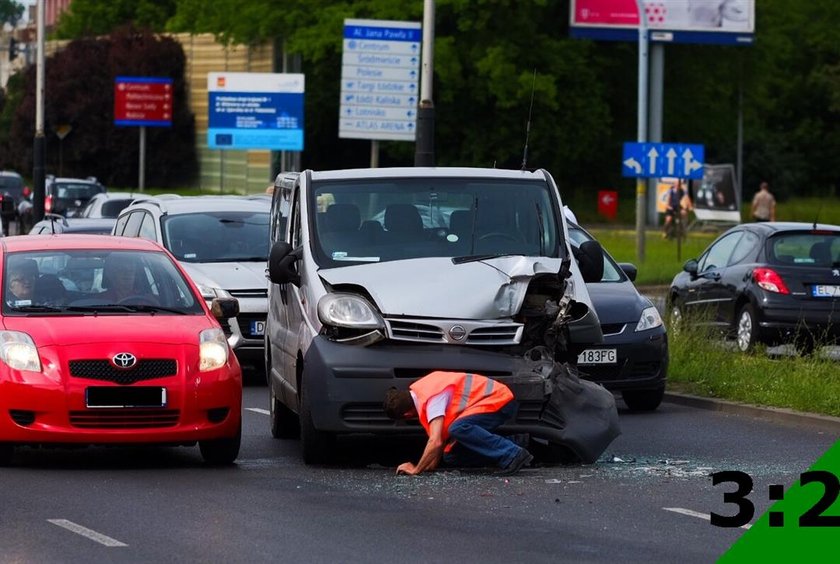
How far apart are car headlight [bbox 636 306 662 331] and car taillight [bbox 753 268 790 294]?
5.22 m

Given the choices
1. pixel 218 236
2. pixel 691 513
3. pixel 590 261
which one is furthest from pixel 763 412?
pixel 218 236

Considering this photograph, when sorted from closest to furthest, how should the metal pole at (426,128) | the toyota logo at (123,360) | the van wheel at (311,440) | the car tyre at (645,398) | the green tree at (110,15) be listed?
the toyota logo at (123,360) → the van wheel at (311,440) → the car tyre at (645,398) → the metal pole at (426,128) → the green tree at (110,15)

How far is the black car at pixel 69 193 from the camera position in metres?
48.8

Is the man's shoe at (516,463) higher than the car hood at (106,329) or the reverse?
the reverse

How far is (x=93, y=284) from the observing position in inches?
523

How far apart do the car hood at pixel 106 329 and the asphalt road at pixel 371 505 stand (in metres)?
0.82

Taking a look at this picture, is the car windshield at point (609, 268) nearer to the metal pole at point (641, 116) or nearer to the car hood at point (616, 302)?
the car hood at point (616, 302)

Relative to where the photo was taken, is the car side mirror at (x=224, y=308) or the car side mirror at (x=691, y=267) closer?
the car side mirror at (x=224, y=308)

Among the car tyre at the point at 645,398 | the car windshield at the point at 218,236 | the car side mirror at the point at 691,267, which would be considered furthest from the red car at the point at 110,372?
the car side mirror at the point at 691,267

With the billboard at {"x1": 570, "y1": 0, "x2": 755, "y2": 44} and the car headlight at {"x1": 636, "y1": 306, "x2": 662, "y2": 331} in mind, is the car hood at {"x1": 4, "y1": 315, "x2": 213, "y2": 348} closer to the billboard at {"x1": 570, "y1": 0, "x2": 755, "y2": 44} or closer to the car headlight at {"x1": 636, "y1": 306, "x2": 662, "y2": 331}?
the car headlight at {"x1": 636, "y1": 306, "x2": 662, "y2": 331}

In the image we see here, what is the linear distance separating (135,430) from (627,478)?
3.01 metres

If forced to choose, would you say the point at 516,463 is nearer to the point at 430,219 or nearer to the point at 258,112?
the point at 430,219

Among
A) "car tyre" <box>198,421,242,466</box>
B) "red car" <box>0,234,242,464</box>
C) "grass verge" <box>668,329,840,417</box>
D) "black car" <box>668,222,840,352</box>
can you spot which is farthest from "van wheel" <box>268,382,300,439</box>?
"black car" <box>668,222,840,352</box>

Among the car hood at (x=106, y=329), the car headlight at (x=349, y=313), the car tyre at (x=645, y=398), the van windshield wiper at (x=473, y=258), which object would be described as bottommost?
the car tyre at (x=645, y=398)
